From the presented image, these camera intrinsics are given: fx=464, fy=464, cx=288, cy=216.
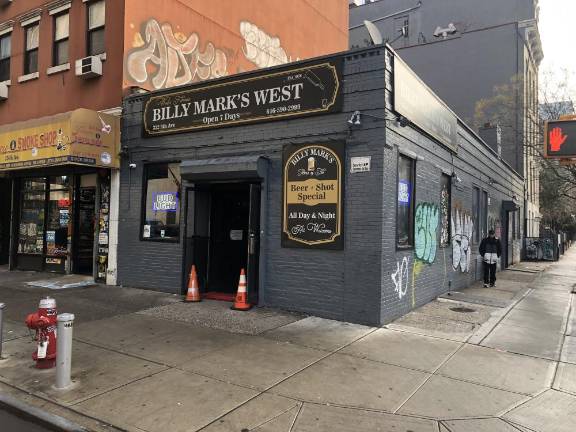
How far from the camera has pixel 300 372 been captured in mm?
5453

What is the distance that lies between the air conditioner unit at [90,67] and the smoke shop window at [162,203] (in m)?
2.91

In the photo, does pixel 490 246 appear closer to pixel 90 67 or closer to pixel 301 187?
pixel 301 187

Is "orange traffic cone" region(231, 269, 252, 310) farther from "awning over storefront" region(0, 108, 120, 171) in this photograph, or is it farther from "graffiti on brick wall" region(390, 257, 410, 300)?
"awning over storefront" region(0, 108, 120, 171)

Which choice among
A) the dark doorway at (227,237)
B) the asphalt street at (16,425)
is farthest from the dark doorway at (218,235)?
the asphalt street at (16,425)

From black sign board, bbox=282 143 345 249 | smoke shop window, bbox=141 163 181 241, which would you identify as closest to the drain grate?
black sign board, bbox=282 143 345 249

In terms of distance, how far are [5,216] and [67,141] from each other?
7.73m

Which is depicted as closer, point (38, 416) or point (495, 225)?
point (38, 416)

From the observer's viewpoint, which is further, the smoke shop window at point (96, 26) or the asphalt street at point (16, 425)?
the smoke shop window at point (96, 26)

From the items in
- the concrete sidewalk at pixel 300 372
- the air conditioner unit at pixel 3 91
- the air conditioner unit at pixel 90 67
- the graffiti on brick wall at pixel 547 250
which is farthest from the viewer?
the graffiti on brick wall at pixel 547 250

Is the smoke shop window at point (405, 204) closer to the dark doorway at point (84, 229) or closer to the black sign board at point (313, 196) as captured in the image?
the black sign board at point (313, 196)

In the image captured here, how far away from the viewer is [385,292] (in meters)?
7.86

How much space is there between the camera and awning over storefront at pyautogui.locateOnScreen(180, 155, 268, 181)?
873cm

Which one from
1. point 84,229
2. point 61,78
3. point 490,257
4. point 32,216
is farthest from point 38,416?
point 490,257

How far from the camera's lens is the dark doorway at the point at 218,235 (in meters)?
10.0
